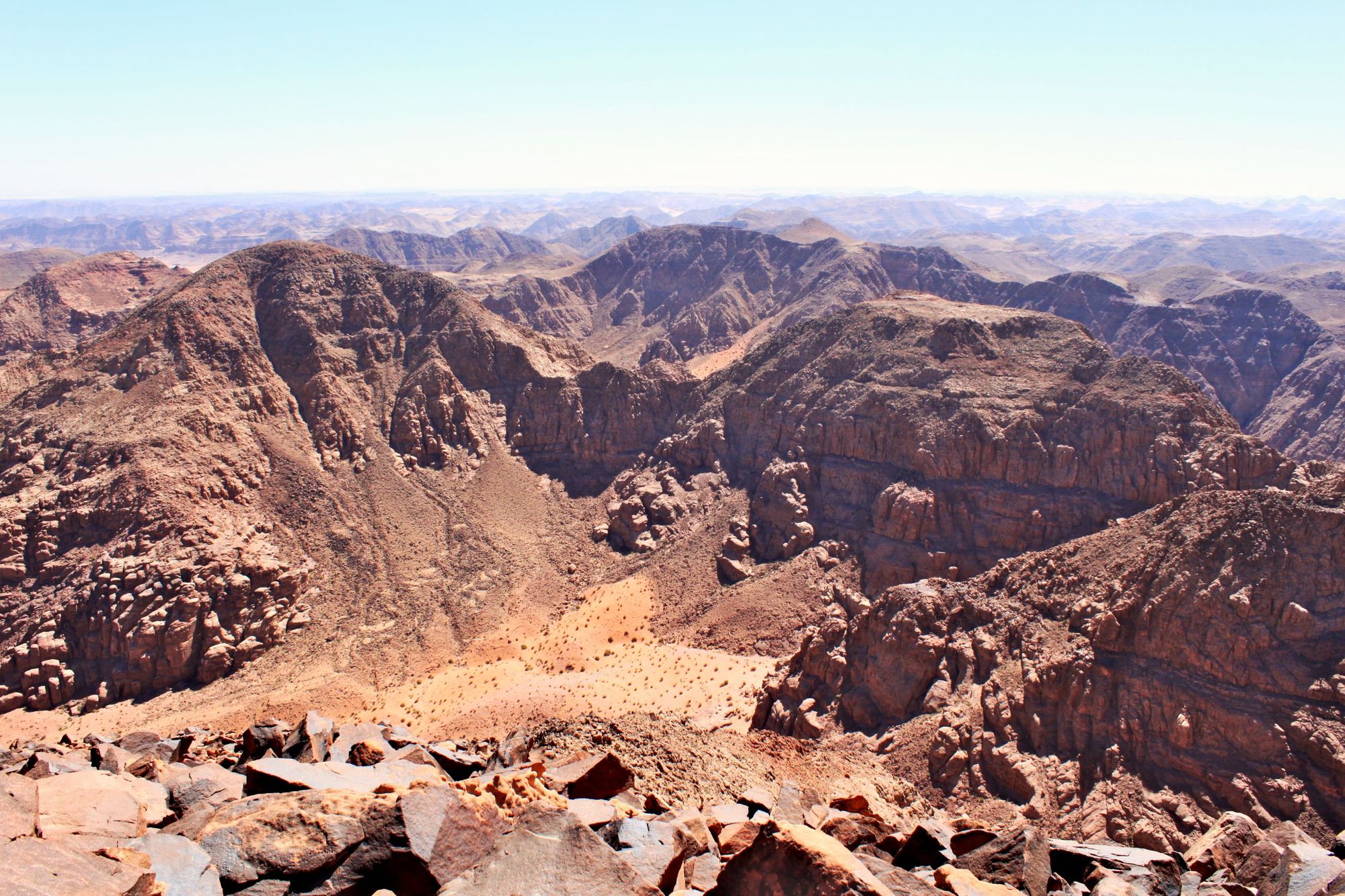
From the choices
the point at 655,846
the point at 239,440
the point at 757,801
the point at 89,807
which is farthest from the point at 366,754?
the point at 239,440

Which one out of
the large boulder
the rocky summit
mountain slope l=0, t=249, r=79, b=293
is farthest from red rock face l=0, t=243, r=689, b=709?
mountain slope l=0, t=249, r=79, b=293

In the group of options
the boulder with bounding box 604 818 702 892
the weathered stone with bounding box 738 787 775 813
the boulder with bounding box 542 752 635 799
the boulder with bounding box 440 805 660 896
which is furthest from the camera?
the weathered stone with bounding box 738 787 775 813

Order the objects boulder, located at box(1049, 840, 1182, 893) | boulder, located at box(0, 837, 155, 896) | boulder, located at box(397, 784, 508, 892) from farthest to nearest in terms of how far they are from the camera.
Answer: boulder, located at box(1049, 840, 1182, 893) → boulder, located at box(397, 784, 508, 892) → boulder, located at box(0, 837, 155, 896)

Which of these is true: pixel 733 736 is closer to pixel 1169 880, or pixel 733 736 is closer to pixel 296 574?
pixel 1169 880

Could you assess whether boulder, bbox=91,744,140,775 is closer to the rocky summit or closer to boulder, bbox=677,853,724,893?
the rocky summit

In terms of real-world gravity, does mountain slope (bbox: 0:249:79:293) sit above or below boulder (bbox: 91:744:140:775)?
above

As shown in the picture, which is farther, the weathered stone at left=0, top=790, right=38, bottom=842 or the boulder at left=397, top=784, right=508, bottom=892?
the boulder at left=397, top=784, right=508, bottom=892

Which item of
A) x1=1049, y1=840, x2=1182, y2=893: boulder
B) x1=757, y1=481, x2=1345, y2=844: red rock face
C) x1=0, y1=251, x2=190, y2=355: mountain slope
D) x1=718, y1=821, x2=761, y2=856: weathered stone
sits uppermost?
x1=0, y1=251, x2=190, y2=355: mountain slope
